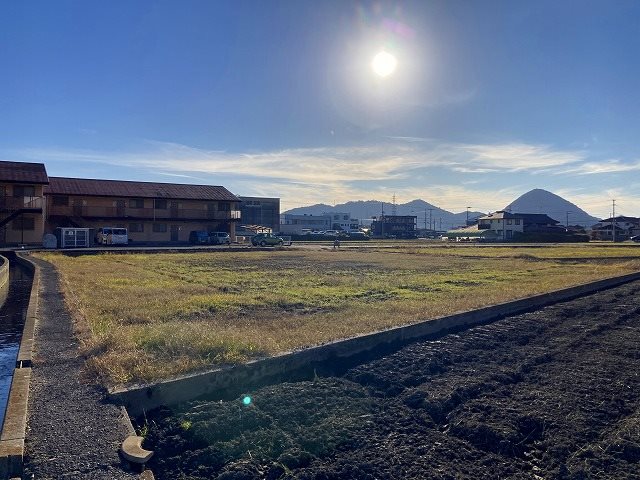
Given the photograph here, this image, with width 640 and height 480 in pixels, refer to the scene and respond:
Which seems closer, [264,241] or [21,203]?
[21,203]

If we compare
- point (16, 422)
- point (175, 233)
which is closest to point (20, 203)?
point (175, 233)

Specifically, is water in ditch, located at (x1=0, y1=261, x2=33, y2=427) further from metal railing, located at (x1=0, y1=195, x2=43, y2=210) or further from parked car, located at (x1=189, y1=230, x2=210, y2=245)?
parked car, located at (x1=189, y1=230, x2=210, y2=245)

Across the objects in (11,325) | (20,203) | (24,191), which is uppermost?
(24,191)

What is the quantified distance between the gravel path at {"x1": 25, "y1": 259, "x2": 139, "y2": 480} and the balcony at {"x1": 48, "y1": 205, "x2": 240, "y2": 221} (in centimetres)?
3798

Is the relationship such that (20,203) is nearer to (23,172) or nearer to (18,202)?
(18,202)

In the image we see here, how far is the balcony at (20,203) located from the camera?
33438mm

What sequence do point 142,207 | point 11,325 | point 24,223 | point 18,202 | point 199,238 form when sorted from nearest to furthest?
point 11,325 < point 18,202 < point 24,223 < point 199,238 < point 142,207

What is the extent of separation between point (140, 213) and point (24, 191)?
980cm

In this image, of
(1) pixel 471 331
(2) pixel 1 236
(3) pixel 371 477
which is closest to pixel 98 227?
(2) pixel 1 236

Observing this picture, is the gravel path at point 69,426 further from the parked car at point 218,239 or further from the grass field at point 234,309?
the parked car at point 218,239

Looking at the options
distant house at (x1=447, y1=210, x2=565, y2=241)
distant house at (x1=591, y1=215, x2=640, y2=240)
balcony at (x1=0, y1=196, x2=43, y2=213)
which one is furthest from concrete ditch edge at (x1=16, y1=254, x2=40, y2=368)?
distant house at (x1=591, y1=215, x2=640, y2=240)

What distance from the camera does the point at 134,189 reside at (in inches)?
1729

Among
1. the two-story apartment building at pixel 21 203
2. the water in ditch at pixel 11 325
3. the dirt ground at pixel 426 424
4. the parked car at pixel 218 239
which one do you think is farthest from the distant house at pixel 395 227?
the dirt ground at pixel 426 424

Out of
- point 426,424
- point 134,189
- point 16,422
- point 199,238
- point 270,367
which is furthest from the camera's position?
point 134,189
